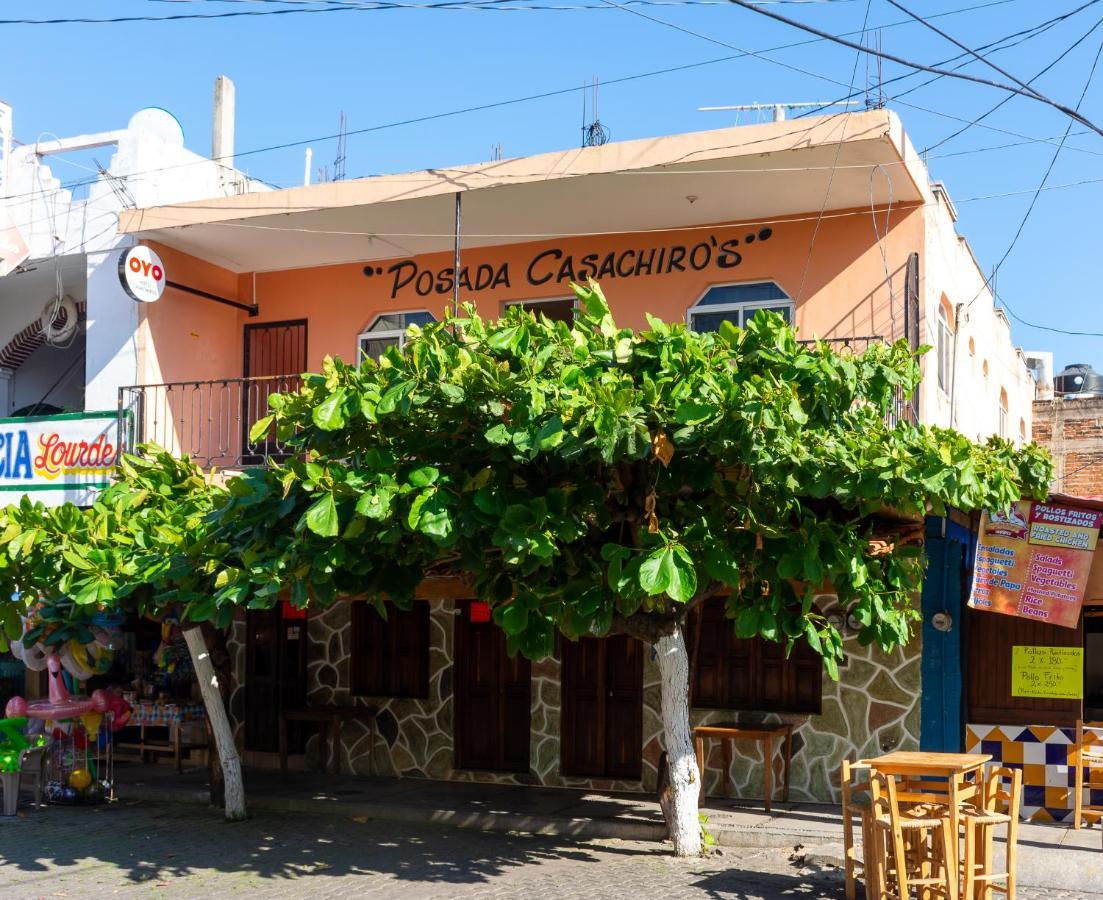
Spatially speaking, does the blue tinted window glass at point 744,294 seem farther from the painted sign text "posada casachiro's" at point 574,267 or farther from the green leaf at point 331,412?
the green leaf at point 331,412

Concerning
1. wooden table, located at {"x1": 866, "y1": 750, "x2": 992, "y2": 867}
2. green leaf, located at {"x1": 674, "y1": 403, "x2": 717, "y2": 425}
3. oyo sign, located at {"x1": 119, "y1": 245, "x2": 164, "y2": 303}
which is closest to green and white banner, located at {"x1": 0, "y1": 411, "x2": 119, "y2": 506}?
oyo sign, located at {"x1": 119, "y1": 245, "x2": 164, "y2": 303}

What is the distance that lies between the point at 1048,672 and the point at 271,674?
892 cm

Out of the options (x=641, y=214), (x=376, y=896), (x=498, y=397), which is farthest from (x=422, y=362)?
(x=641, y=214)

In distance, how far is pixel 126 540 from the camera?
Result: 10.2 meters

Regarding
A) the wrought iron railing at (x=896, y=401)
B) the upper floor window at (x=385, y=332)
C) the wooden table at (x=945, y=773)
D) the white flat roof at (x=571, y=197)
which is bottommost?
Result: the wooden table at (x=945, y=773)

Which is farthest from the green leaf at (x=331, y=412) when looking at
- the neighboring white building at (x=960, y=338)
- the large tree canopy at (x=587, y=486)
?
A: the neighboring white building at (x=960, y=338)

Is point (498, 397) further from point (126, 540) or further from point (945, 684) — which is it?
point (945, 684)

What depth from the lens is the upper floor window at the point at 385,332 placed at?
15305mm

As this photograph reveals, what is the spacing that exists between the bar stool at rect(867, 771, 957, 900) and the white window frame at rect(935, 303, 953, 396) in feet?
20.2

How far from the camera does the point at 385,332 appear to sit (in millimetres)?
15422

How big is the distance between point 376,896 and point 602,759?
4880mm

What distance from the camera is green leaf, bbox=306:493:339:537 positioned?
8.19 m

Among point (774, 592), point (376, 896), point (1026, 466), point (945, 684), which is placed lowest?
point (376, 896)

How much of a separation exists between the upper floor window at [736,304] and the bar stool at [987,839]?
635cm
